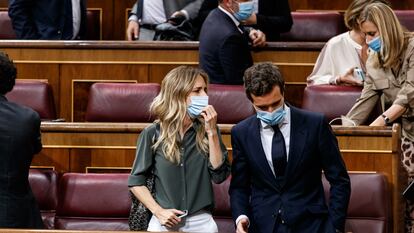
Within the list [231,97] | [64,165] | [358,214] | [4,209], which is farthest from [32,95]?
[358,214]

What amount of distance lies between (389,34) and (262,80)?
74cm

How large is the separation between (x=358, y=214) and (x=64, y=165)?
2.89ft

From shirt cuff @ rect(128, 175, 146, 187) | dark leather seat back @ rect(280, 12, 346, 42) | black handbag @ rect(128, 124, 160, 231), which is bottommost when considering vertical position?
black handbag @ rect(128, 124, 160, 231)

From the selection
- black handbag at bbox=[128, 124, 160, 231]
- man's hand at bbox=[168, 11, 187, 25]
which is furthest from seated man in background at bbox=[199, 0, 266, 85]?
black handbag at bbox=[128, 124, 160, 231]

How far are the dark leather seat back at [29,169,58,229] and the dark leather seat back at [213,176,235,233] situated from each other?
446 millimetres

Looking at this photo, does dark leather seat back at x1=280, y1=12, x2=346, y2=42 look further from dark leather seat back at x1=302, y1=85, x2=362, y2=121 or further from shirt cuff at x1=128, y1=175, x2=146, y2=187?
shirt cuff at x1=128, y1=175, x2=146, y2=187

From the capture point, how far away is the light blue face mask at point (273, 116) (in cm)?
256

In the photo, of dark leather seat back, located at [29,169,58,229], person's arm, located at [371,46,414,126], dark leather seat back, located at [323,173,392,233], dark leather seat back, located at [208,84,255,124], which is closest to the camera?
dark leather seat back, located at [323,173,392,233]

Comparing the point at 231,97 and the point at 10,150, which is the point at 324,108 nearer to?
the point at 231,97

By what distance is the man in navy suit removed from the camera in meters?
2.57

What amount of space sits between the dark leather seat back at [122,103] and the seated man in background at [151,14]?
29.1 inches

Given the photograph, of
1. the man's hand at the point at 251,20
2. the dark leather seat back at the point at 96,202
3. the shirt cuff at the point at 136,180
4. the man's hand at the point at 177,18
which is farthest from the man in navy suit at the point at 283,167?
the man's hand at the point at 177,18

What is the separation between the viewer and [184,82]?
107 inches

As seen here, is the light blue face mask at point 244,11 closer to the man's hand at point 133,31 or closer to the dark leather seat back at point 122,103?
the dark leather seat back at point 122,103
